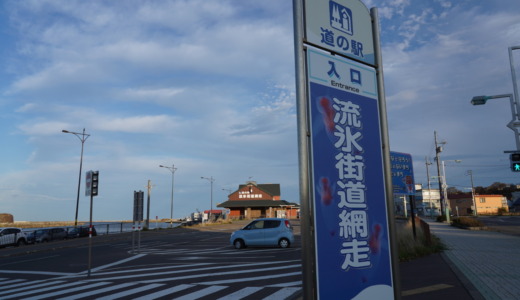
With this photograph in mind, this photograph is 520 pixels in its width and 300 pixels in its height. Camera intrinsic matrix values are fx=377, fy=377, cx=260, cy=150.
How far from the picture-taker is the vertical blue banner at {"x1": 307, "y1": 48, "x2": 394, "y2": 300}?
11.6ft

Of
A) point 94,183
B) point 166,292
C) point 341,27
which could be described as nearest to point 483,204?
point 94,183

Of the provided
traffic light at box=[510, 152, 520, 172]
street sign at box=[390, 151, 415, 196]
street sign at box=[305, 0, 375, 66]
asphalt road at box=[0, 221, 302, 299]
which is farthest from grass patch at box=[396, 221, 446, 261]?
street sign at box=[305, 0, 375, 66]

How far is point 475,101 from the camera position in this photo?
1836cm

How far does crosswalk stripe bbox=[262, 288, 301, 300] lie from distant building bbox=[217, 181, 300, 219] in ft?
216

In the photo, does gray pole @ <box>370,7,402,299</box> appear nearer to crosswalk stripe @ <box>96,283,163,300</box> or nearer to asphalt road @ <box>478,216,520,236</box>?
crosswalk stripe @ <box>96,283,163,300</box>

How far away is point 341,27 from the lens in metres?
4.18

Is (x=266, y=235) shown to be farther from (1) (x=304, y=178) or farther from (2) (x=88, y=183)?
(1) (x=304, y=178)

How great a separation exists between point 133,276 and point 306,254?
10109 mm

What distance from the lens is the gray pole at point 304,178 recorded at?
11.0 feet

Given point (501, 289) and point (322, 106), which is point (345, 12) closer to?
point (322, 106)

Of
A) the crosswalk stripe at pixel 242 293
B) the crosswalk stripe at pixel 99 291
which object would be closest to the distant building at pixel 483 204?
the crosswalk stripe at pixel 242 293

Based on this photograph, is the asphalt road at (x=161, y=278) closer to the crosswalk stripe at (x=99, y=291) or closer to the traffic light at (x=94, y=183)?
the crosswalk stripe at (x=99, y=291)

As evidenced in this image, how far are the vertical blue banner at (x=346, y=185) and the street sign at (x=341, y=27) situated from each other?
15cm

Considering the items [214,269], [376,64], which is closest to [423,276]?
[214,269]
